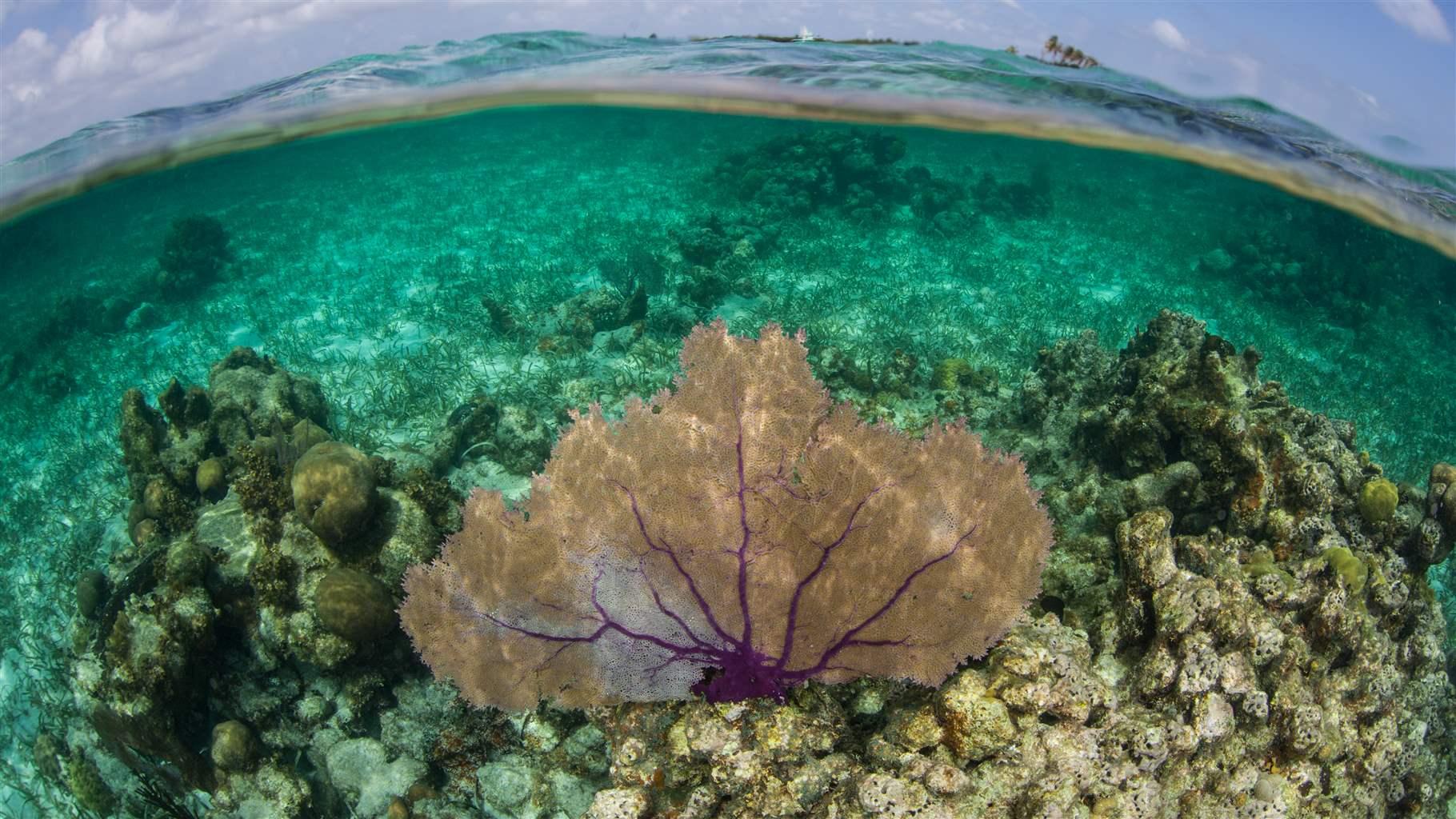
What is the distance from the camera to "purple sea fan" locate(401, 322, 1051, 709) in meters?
3.74

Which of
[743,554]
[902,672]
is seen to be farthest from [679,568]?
[902,672]

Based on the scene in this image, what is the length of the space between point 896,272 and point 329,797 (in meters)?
13.3

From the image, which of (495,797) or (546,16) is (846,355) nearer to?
(495,797)

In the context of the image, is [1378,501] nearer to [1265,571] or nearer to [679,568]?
[1265,571]

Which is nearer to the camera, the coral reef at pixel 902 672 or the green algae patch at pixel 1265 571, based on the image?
the coral reef at pixel 902 672

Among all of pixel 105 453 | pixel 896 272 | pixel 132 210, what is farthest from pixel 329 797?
pixel 132 210

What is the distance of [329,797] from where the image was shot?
193 inches

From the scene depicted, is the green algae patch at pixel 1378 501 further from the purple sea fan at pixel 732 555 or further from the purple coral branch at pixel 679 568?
the purple coral branch at pixel 679 568

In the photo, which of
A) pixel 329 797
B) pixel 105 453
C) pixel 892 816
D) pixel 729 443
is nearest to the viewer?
pixel 892 816

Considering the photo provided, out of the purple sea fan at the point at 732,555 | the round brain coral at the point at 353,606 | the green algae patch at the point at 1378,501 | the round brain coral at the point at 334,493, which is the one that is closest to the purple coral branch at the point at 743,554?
the purple sea fan at the point at 732,555

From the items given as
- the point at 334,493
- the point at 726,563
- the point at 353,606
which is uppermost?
the point at 726,563

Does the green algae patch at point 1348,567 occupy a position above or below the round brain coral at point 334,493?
below

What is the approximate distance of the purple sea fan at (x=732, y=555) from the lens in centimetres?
374

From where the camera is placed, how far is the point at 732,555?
152 inches
